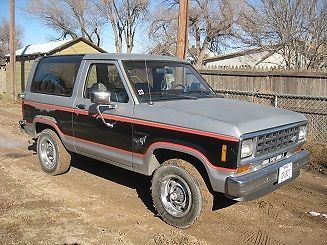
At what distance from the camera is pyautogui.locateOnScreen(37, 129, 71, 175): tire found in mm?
6434

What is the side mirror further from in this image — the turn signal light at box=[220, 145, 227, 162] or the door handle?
the turn signal light at box=[220, 145, 227, 162]

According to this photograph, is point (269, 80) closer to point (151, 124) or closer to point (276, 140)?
point (276, 140)

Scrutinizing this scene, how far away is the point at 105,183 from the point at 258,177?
9.70 ft

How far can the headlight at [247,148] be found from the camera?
4004 mm

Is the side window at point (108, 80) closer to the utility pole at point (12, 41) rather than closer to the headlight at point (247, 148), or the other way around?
the headlight at point (247, 148)

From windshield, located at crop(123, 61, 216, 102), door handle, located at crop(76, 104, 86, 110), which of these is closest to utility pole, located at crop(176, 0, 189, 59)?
windshield, located at crop(123, 61, 216, 102)

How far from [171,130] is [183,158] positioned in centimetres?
40

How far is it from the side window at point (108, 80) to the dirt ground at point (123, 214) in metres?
1.50

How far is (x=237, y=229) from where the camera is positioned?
4613mm

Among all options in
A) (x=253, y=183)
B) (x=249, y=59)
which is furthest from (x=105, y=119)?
(x=249, y=59)

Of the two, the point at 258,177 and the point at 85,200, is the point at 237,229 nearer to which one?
the point at 258,177

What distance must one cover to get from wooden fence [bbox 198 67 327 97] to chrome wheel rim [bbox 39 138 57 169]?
577cm

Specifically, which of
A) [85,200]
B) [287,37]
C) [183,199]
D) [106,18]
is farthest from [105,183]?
[106,18]

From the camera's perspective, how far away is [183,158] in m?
4.59
